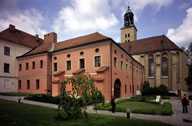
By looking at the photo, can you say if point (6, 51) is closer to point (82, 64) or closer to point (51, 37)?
point (51, 37)

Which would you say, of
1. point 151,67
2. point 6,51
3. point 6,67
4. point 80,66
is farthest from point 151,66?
point 6,51

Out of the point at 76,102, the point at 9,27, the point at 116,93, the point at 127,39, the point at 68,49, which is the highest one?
the point at 127,39

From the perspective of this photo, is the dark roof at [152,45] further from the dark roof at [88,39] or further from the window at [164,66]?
the dark roof at [88,39]

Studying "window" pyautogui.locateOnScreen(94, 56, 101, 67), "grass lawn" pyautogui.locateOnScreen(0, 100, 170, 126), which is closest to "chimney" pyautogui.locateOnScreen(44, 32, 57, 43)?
"window" pyautogui.locateOnScreen(94, 56, 101, 67)

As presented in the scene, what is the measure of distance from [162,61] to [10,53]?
39184 millimetres

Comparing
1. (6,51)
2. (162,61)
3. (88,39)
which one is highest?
(88,39)

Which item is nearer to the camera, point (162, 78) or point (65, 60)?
point (65, 60)

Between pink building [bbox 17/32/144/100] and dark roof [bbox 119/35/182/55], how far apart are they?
1278 cm

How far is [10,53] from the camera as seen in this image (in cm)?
2838

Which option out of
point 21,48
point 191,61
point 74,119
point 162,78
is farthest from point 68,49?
point 191,61

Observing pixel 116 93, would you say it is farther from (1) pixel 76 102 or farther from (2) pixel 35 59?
(2) pixel 35 59

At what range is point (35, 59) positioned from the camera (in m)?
26.9

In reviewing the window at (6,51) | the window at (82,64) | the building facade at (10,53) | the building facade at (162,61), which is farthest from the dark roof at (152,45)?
the window at (6,51)

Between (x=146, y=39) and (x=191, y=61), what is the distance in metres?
14.5
